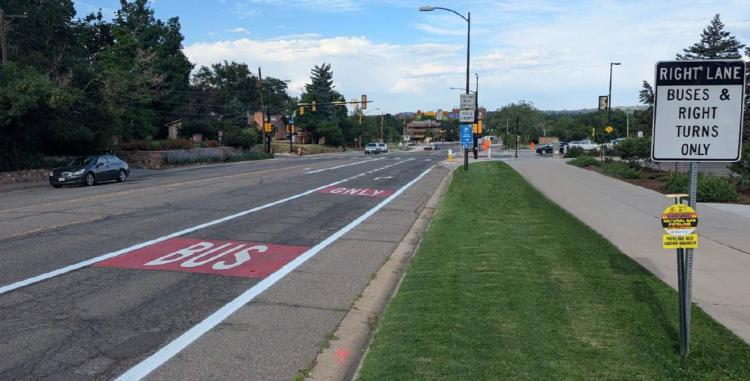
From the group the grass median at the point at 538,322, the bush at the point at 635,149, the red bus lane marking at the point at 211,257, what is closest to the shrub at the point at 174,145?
the bush at the point at 635,149

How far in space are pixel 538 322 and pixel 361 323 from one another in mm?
1950

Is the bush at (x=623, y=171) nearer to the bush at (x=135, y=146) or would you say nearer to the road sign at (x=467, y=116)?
the road sign at (x=467, y=116)

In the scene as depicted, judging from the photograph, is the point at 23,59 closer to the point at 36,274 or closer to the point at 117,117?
the point at 117,117

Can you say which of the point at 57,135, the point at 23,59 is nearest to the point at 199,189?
the point at 57,135

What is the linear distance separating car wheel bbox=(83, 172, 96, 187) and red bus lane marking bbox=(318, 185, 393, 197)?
1103 cm

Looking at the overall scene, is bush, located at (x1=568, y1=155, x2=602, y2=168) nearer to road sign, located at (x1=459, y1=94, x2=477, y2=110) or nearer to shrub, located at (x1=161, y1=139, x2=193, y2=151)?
road sign, located at (x1=459, y1=94, x2=477, y2=110)

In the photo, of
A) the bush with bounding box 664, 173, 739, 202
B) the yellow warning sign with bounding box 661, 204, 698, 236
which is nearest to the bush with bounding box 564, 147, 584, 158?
the bush with bounding box 664, 173, 739, 202

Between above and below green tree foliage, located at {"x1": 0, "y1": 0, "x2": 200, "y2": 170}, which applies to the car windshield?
below

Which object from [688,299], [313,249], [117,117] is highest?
[117,117]

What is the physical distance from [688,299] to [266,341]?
155 inches

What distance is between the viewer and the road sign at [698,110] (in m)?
5.01

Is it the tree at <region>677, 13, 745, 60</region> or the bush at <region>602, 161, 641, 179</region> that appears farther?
the tree at <region>677, 13, 745, 60</region>

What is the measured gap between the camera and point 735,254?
9.82m

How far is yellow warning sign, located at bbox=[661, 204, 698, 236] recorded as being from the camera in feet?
16.4
